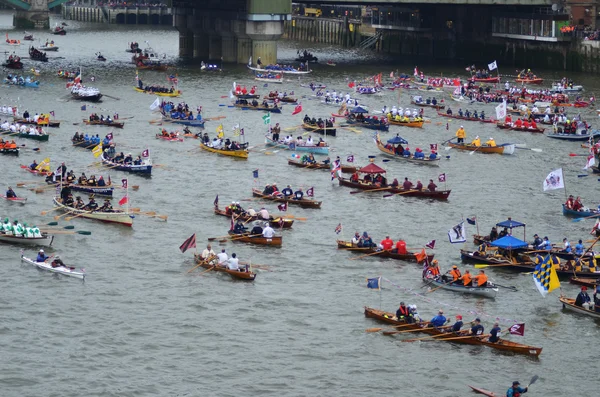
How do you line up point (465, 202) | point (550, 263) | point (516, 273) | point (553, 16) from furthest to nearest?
point (553, 16) → point (465, 202) → point (516, 273) → point (550, 263)

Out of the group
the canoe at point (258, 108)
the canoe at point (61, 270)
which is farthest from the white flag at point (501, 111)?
the canoe at point (61, 270)

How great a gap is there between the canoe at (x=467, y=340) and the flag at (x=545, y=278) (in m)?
5.86

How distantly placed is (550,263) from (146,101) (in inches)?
3258

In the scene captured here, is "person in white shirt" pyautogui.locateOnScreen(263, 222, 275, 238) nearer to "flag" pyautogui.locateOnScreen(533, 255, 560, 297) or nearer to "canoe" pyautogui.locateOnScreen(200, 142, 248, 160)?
"flag" pyautogui.locateOnScreen(533, 255, 560, 297)

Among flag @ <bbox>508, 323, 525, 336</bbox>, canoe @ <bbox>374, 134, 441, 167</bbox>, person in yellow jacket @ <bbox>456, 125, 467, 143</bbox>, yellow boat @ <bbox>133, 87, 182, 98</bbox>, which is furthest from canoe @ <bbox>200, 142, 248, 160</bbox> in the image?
flag @ <bbox>508, 323, 525, 336</bbox>

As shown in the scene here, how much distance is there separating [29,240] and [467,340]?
29501mm

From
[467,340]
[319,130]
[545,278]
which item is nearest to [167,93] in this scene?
[319,130]

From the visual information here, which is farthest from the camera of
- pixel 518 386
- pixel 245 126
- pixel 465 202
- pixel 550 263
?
pixel 245 126

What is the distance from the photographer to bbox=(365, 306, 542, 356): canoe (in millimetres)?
59500

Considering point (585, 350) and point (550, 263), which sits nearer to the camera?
point (585, 350)

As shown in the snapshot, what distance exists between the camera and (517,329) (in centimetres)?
6009

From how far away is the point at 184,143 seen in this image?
11394 cm

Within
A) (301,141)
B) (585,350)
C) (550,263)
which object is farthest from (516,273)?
(301,141)

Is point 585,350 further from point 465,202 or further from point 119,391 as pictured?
point 465,202
